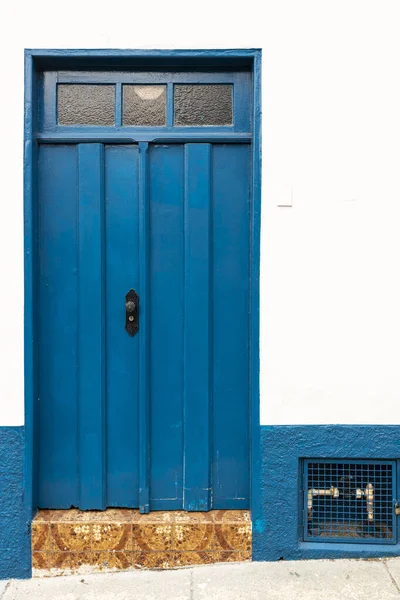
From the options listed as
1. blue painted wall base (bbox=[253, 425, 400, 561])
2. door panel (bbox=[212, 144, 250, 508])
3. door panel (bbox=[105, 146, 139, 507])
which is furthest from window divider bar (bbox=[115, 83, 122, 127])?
blue painted wall base (bbox=[253, 425, 400, 561])

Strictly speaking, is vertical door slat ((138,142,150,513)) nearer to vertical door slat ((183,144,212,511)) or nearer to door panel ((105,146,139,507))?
door panel ((105,146,139,507))

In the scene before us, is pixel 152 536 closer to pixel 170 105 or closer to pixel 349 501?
pixel 349 501

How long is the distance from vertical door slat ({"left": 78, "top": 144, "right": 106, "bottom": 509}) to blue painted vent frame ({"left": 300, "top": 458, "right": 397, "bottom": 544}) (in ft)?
4.33

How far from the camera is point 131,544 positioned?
129 inches

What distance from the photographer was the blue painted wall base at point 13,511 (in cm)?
325

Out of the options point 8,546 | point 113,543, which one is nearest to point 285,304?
point 113,543

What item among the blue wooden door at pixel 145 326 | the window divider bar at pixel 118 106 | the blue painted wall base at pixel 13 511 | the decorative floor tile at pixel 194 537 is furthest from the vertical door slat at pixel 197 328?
the blue painted wall base at pixel 13 511

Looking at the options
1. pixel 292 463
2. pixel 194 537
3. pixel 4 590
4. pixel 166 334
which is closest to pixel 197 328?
pixel 166 334

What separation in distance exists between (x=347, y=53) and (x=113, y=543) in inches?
131

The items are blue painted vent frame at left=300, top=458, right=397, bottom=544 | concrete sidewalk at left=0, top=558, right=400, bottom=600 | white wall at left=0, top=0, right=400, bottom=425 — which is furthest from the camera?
blue painted vent frame at left=300, top=458, right=397, bottom=544

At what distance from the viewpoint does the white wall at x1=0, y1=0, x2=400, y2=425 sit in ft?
10.6

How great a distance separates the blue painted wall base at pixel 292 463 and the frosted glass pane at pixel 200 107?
1980 mm

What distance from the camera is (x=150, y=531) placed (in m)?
3.28

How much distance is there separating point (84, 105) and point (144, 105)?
383 millimetres
